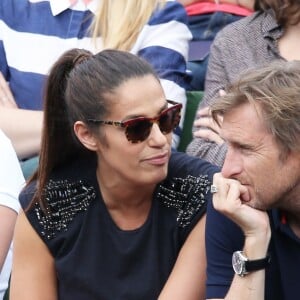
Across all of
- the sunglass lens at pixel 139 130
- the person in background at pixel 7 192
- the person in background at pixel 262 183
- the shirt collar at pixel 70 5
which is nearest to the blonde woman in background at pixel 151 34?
the shirt collar at pixel 70 5

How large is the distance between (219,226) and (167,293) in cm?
27

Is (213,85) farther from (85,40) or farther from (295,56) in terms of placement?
(85,40)

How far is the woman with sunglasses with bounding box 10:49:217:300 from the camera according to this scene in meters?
2.44

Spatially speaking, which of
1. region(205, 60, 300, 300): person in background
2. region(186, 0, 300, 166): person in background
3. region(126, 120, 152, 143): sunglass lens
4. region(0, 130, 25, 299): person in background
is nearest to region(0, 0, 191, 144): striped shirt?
region(186, 0, 300, 166): person in background

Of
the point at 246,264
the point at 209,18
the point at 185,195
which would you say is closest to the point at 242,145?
the point at 246,264

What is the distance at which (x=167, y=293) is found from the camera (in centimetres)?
244

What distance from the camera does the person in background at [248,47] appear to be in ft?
9.78

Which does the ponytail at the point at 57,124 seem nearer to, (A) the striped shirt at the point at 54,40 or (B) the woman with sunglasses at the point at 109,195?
(B) the woman with sunglasses at the point at 109,195

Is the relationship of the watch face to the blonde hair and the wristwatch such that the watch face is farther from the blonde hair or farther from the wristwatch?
the blonde hair

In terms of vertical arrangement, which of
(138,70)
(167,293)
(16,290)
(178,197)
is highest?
(138,70)

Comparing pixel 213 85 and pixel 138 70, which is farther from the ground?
pixel 138 70

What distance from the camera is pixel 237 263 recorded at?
7.25 ft

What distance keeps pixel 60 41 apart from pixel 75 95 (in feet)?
2.57

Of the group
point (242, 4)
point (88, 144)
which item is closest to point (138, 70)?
point (88, 144)
